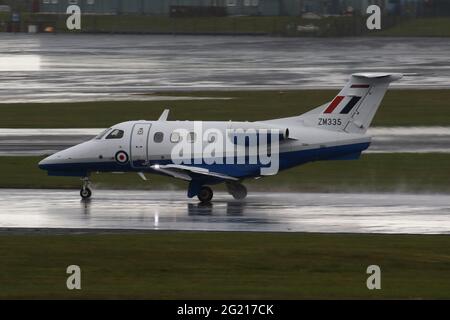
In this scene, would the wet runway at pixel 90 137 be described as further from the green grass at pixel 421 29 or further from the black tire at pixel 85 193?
the green grass at pixel 421 29

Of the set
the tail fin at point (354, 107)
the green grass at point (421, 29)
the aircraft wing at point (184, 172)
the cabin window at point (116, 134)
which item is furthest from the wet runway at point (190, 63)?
the tail fin at point (354, 107)

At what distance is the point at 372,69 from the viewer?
77562 mm

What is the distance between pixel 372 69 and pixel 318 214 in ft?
147

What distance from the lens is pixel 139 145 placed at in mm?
37188

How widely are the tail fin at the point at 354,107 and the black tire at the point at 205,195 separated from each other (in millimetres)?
3682

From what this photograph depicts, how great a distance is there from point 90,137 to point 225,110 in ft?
32.2

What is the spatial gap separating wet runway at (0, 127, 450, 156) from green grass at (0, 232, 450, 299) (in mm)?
17331

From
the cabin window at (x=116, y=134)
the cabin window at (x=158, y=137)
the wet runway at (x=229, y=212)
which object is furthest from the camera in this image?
the cabin window at (x=116, y=134)

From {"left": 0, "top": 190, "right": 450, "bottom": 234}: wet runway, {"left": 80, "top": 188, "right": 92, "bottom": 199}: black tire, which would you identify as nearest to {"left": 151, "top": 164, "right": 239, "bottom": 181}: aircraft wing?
{"left": 0, "top": 190, "right": 450, "bottom": 234}: wet runway

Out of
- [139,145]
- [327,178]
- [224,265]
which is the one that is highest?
[139,145]

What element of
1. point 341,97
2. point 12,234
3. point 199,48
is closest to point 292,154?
point 341,97

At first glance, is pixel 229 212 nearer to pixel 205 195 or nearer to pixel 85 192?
pixel 205 195

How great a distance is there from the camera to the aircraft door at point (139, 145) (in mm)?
37125

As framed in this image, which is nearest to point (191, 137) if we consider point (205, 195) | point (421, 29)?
point (205, 195)
